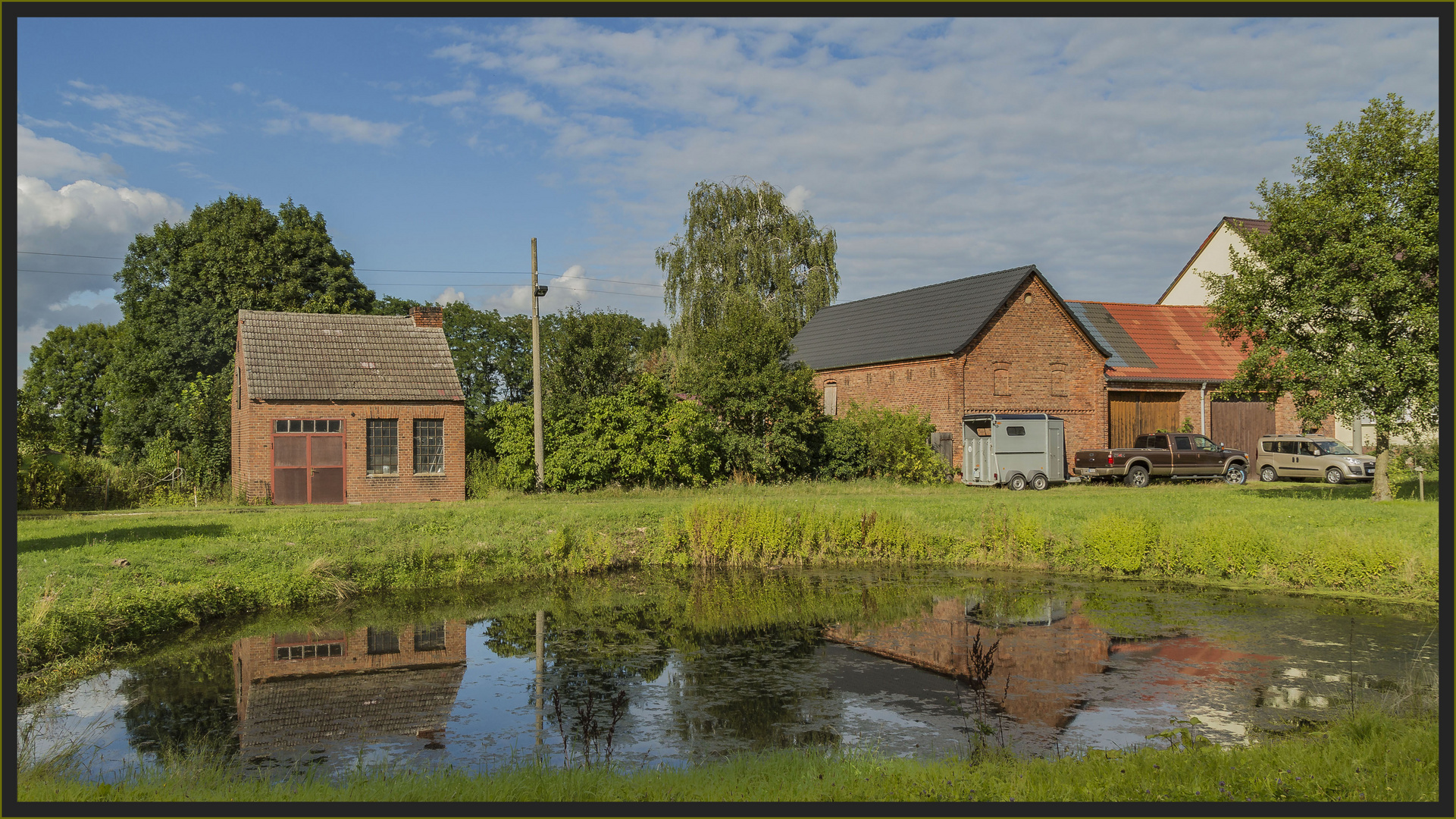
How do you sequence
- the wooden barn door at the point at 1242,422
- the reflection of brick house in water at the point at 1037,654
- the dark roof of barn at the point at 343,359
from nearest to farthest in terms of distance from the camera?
the reflection of brick house in water at the point at 1037,654 < the dark roof of barn at the point at 343,359 < the wooden barn door at the point at 1242,422

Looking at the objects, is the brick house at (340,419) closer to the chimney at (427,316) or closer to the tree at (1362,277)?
the chimney at (427,316)

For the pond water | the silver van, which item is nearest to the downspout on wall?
the silver van

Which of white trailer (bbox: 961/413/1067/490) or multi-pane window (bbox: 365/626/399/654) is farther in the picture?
white trailer (bbox: 961/413/1067/490)

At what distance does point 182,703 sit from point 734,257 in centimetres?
3532

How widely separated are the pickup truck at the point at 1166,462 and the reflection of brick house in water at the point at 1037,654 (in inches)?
729

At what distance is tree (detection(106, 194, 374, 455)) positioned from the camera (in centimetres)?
3734

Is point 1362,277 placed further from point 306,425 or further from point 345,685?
point 306,425

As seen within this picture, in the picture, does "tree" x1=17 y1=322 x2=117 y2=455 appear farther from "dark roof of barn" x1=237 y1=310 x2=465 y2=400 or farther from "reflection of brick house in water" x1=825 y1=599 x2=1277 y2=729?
"reflection of brick house in water" x1=825 y1=599 x2=1277 y2=729

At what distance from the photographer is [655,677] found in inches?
415

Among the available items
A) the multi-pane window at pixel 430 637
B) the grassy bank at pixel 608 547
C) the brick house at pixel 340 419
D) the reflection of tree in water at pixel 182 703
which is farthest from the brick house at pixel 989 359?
the reflection of tree in water at pixel 182 703

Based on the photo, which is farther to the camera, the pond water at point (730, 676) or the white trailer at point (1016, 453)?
the white trailer at point (1016, 453)

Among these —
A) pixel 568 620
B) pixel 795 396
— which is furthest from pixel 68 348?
pixel 568 620

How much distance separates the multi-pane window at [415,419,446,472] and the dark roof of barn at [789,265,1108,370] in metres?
16.4

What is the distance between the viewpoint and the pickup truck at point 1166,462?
1201 inches
